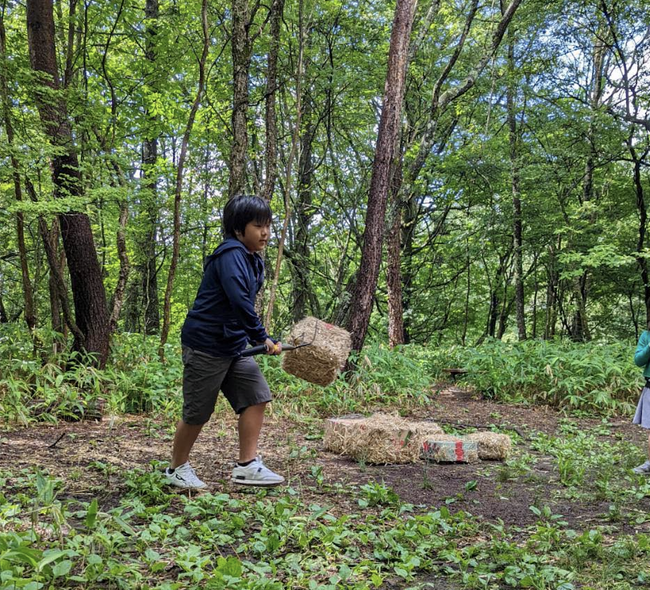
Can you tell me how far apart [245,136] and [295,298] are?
5.21 meters

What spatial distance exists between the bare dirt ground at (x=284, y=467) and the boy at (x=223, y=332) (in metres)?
0.54

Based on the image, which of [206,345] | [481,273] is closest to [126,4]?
[206,345]

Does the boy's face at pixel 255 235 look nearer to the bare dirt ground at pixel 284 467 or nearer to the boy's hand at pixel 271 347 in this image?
the boy's hand at pixel 271 347

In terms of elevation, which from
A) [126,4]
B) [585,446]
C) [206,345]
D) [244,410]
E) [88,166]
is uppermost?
[126,4]

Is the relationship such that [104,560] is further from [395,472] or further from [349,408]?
[349,408]

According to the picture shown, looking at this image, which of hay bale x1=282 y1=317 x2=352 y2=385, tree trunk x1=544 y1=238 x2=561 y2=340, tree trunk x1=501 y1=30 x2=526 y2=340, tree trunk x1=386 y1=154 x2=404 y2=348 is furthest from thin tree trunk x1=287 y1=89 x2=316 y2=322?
tree trunk x1=544 y1=238 x2=561 y2=340

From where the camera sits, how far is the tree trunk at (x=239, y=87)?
23.7 feet

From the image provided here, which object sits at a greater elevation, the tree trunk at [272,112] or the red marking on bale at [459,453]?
the tree trunk at [272,112]

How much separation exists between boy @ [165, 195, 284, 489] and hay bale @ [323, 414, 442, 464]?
55.6 inches

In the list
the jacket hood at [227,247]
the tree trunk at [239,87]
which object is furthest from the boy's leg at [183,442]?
the tree trunk at [239,87]

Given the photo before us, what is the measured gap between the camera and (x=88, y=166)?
5.83 m

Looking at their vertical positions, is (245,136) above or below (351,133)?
below

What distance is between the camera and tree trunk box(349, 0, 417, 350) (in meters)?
7.70

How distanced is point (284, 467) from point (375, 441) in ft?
2.92
